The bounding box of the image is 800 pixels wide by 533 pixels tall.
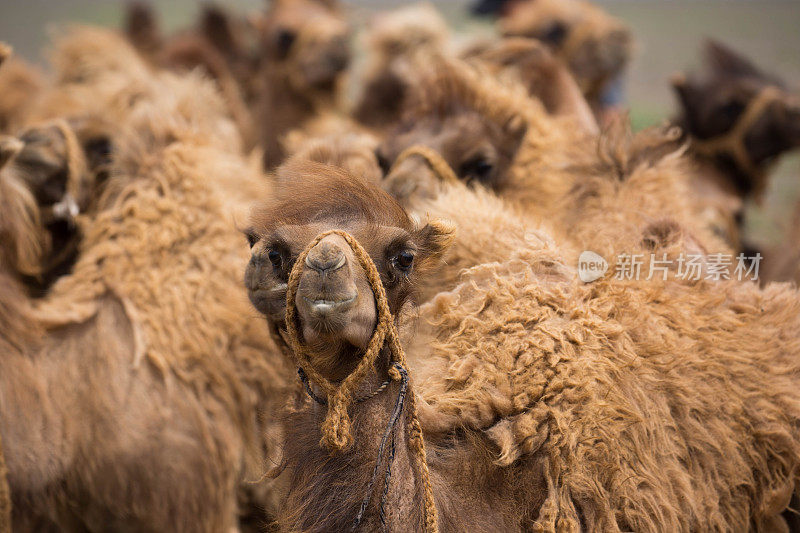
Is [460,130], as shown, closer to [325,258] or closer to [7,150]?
[7,150]

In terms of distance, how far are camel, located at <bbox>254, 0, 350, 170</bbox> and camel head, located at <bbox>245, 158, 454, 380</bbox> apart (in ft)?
13.2

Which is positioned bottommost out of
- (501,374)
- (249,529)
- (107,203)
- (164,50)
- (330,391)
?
(249,529)

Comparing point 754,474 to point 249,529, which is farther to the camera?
point 249,529

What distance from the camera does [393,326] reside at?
1916 millimetres

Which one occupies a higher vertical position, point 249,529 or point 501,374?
point 501,374

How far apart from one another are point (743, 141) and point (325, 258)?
4.78 meters

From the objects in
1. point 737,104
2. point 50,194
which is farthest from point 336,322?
point 737,104

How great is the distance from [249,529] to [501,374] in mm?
2060

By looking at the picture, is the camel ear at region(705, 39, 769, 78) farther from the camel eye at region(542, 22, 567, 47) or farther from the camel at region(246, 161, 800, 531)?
the camel at region(246, 161, 800, 531)

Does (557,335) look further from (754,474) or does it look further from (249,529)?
(249,529)

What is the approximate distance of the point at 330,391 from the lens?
189 cm

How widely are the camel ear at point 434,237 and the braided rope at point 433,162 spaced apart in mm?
1158

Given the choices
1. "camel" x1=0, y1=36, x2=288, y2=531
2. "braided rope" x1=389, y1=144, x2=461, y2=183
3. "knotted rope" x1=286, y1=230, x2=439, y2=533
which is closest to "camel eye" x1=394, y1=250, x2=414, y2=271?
A: "knotted rope" x1=286, y1=230, x2=439, y2=533

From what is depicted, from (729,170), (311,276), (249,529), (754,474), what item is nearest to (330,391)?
(311,276)
